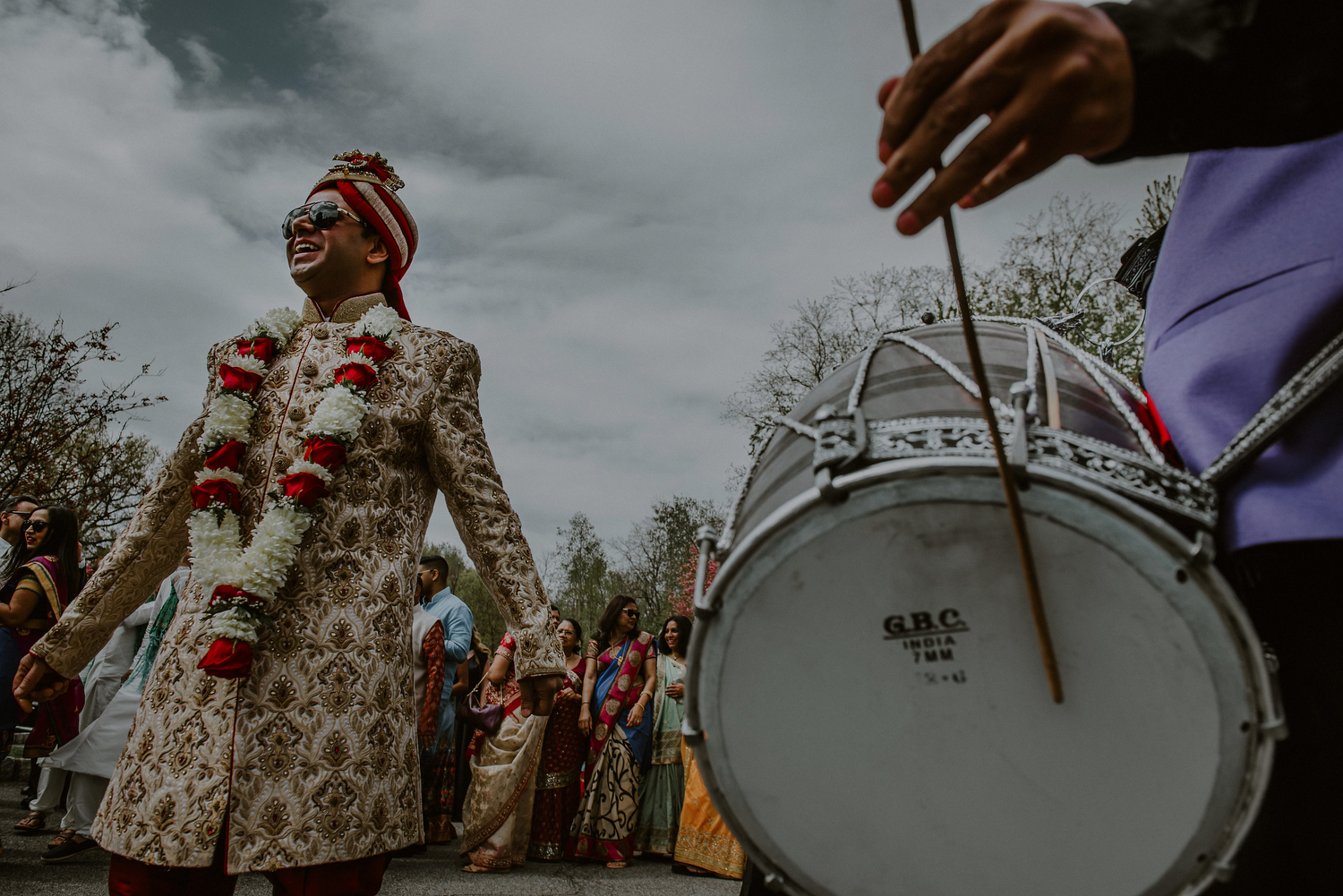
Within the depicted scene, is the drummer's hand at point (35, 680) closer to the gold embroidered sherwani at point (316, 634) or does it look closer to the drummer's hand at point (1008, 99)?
the gold embroidered sherwani at point (316, 634)

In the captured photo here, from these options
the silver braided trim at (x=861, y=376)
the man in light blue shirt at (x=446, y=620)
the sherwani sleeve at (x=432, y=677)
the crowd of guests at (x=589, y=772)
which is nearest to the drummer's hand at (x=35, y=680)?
the silver braided trim at (x=861, y=376)

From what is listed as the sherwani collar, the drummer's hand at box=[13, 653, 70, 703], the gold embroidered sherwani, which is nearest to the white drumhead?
the gold embroidered sherwani

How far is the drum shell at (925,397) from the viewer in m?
0.90

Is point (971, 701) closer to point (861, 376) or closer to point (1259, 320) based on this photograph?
point (861, 376)

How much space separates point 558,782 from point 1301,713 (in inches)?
250

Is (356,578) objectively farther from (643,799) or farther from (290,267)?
(643,799)

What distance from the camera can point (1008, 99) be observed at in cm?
69

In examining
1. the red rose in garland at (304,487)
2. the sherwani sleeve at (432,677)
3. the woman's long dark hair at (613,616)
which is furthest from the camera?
the woman's long dark hair at (613,616)

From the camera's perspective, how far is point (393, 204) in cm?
257

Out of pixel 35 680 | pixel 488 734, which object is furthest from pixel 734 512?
pixel 488 734

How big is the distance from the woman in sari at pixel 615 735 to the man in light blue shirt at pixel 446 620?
114 cm

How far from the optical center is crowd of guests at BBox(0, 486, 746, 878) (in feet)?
16.0

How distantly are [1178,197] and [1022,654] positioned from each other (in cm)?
76

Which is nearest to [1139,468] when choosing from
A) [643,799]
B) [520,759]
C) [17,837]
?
[520,759]
